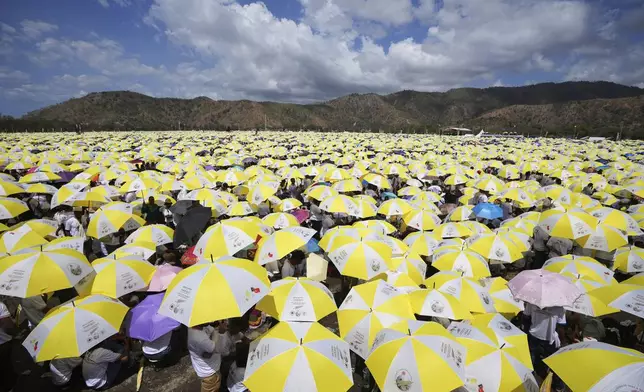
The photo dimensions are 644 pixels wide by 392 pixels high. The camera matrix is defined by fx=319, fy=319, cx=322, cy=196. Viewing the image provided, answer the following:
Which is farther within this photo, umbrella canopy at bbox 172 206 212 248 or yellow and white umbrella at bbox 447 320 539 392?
umbrella canopy at bbox 172 206 212 248

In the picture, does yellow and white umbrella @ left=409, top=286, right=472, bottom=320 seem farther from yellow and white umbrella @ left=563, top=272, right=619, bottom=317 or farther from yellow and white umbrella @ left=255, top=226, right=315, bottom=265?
yellow and white umbrella @ left=255, top=226, right=315, bottom=265

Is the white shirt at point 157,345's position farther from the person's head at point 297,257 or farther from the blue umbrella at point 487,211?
the blue umbrella at point 487,211

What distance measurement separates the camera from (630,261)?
6.06 metres

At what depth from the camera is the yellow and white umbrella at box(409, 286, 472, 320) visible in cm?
450

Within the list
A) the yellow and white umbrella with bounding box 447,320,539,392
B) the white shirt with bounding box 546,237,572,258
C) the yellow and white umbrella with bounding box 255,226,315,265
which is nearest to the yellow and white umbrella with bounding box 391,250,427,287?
the yellow and white umbrella with bounding box 255,226,315,265

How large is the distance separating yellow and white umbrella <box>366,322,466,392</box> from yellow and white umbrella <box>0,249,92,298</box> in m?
4.58

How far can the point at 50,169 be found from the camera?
44.5 feet

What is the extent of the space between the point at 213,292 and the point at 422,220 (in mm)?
6204

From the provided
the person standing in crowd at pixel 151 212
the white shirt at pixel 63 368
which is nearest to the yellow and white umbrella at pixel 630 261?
the white shirt at pixel 63 368

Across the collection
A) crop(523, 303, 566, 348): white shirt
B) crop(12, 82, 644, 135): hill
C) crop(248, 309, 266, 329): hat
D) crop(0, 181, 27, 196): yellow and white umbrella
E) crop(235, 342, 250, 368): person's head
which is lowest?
crop(235, 342, 250, 368): person's head

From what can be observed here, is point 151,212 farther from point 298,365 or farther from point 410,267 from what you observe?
point 298,365

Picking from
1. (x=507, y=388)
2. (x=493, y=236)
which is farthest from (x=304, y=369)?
(x=493, y=236)

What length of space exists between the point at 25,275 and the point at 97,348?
150 centimetres

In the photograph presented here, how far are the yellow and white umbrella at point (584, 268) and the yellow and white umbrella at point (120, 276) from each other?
7.38 metres
